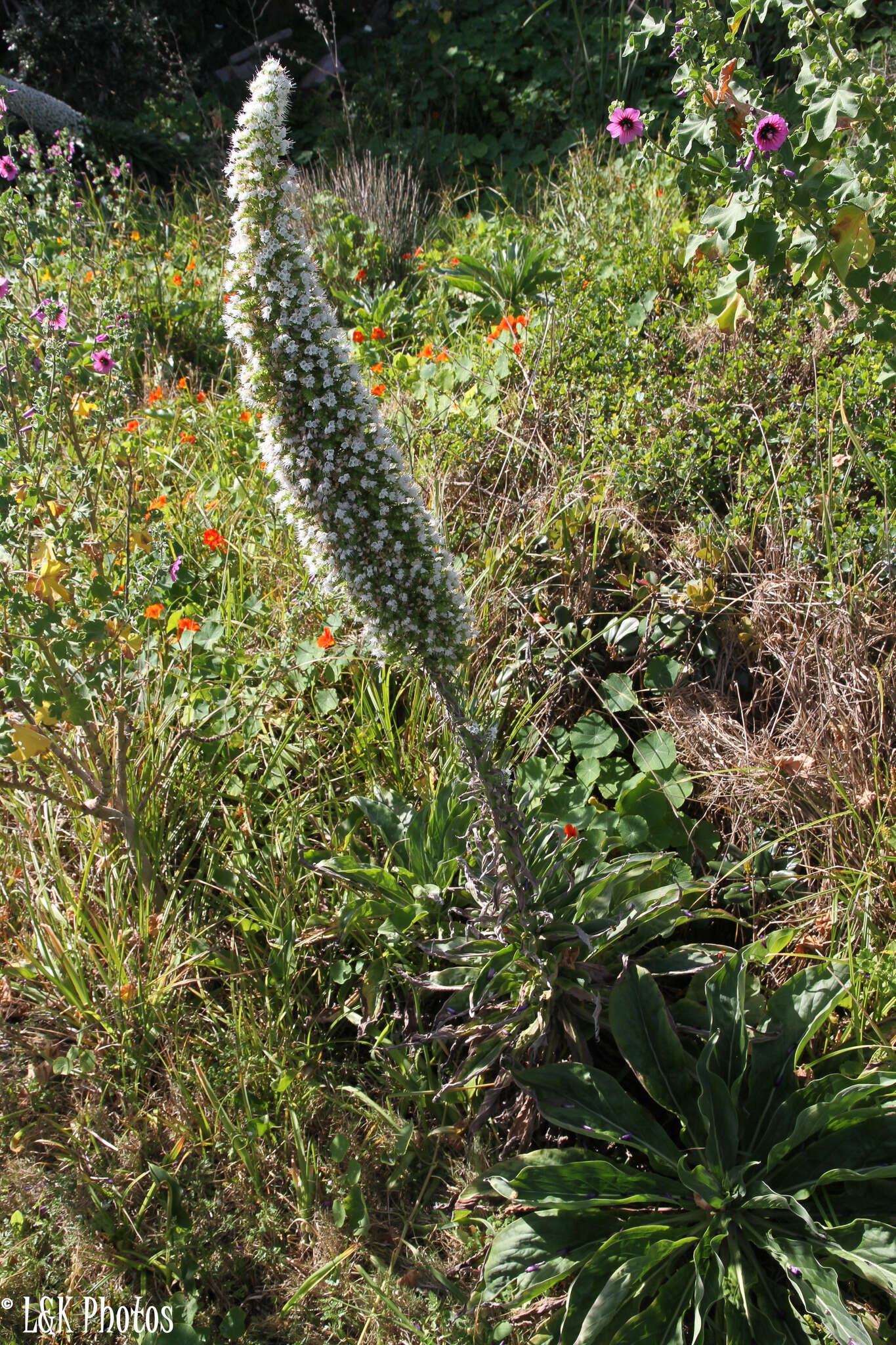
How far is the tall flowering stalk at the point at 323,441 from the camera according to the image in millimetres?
1544

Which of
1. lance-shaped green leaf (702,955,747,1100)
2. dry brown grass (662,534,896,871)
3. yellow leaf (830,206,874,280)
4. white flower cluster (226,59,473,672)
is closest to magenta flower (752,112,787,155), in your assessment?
yellow leaf (830,206,874,280)

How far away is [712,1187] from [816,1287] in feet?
0.80

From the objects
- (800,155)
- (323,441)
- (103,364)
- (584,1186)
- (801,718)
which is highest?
(103,364)

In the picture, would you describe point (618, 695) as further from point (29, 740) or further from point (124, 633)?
point (29, 740)

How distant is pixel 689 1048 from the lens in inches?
94.0

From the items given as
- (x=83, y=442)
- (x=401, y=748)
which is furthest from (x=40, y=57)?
(x=401, y=748)

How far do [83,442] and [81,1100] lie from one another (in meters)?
2.88

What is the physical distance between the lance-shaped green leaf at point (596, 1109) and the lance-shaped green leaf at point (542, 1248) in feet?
0.60

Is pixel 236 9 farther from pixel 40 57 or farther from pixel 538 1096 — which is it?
pixel 538 1096

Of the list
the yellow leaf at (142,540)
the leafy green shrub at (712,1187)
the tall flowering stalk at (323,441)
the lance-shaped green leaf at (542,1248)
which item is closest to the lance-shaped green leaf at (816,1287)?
the leafy green shrub at (712,1187)

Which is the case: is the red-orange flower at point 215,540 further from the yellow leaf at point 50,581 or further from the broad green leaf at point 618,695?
the broad green leaf at point 618,695

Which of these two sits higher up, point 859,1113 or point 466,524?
point 466,524

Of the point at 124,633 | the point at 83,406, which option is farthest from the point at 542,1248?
the point at 83,406

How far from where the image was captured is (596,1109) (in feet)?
7.00
